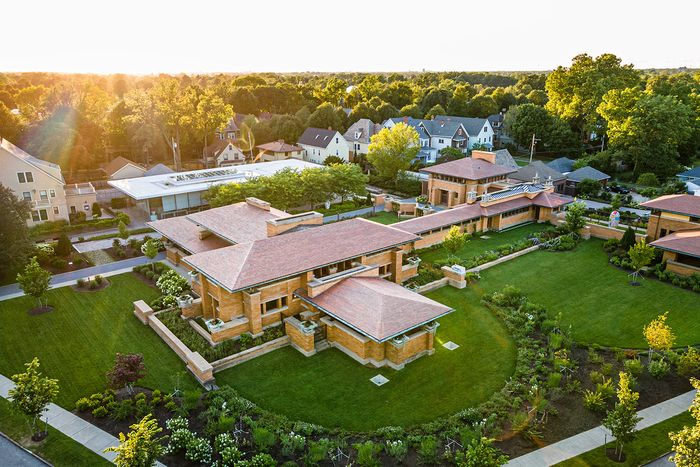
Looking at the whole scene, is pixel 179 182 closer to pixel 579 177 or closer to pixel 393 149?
pixel 393 149

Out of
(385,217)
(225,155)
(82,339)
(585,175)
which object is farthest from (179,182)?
(585,175)

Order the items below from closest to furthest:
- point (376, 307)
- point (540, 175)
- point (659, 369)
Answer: point (659, 369) < point (376, 307) < point (540, 175)

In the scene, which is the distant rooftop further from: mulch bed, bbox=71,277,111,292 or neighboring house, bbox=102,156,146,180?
mulch bed, bbox=71,277,111,292

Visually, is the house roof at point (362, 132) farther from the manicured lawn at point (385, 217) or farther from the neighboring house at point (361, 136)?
the manicured lawn at point (385, 217)

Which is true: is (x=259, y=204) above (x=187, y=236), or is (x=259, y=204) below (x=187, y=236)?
above

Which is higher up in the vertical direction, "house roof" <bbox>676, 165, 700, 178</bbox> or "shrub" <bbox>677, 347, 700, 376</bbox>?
"house roof" <bbox>676, 165, 700, 178</bbox>

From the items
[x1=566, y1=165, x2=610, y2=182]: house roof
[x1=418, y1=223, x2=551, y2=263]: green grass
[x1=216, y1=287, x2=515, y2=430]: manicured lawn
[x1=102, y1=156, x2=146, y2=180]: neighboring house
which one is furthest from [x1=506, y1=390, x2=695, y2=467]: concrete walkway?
[x1=102, y1=156, x2=146, y2=180]: neighboring house

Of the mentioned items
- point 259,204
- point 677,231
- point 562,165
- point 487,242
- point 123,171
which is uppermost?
point 259,204
